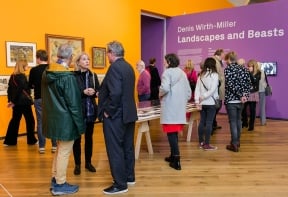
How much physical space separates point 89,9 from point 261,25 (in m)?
4.29

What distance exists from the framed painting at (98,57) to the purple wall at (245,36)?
9.60 ft

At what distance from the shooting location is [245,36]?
9.16 meters

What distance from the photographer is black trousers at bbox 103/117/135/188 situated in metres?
3.38

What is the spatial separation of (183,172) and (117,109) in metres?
1.37

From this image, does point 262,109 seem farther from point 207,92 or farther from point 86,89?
point 86,89

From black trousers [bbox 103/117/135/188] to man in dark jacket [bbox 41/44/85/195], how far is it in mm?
281

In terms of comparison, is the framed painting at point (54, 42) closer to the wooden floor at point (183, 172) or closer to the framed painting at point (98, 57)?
the framed painting at point (98, 57)

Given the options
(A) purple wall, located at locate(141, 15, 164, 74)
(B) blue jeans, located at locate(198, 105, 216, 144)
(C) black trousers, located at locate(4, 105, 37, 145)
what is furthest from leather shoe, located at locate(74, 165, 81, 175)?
(A) purple wall, located at locate(141, 15, 164, 74)

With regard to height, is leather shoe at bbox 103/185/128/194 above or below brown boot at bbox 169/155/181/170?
below

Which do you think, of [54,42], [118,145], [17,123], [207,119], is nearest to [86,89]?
[118,145]

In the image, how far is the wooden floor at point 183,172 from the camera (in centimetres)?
356

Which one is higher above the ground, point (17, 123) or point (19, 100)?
point (19, 100)

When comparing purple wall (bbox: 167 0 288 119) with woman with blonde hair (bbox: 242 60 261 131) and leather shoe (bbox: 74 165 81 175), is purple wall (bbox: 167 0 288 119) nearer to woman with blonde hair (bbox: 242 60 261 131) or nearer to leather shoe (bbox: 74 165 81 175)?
woman with blonde hair (bbox: 242 60 261 131)

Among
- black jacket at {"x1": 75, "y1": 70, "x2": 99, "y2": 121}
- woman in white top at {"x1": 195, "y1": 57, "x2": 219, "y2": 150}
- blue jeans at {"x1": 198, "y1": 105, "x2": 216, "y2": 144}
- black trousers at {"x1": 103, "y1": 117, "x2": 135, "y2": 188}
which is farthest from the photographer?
blue jeans at {"x1": 198, "y1": 105, "x2": 216, "y2": 144}
